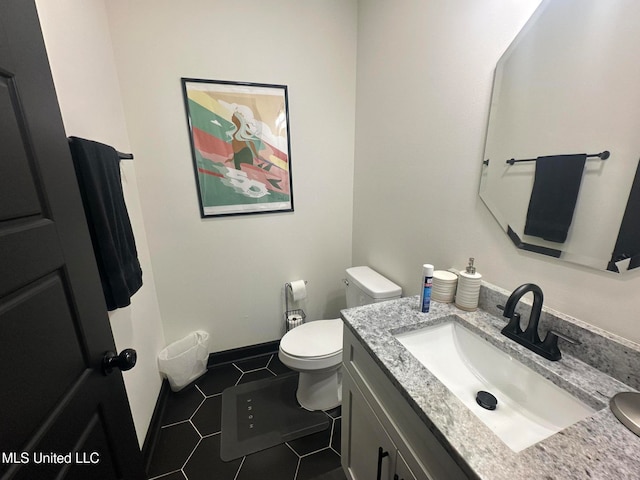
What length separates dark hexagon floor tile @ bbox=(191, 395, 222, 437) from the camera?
5.03 feet

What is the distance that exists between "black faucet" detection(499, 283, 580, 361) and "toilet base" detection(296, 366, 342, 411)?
3.53 ft

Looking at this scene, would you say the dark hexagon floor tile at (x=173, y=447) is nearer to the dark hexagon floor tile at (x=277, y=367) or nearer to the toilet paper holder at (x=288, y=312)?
the dark hexagon floor tile at (x=277, y=367)

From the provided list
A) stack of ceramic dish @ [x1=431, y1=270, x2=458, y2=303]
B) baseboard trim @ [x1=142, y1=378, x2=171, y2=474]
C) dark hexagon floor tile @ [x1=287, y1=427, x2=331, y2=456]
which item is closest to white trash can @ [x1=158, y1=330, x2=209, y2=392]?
baseboard trim @ [x1=142, y1=378, x2=171, y2=474]

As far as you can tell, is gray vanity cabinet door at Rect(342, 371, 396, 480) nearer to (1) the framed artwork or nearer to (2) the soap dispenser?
(2) the soap dispenser

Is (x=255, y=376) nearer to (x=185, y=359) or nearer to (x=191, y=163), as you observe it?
(x=185, y=359)

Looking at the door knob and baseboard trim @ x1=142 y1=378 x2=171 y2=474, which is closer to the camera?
the door knob

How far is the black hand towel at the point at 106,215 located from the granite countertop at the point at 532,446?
993 mm

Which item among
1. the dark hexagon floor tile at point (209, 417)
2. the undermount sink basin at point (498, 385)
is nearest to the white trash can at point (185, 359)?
the dark hexagon floor tile at point (209, 417)

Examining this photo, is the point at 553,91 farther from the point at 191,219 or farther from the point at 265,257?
the point at 191,219

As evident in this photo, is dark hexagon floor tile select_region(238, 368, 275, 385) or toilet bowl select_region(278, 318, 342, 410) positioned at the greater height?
toilet bowl select_region(278, 318, 342, 410)

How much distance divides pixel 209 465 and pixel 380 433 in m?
1.06

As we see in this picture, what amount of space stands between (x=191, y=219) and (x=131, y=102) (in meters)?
0.74

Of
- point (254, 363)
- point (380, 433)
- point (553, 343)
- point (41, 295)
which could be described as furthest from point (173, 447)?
point (553, 343)

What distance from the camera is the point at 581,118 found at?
732 millimetres
